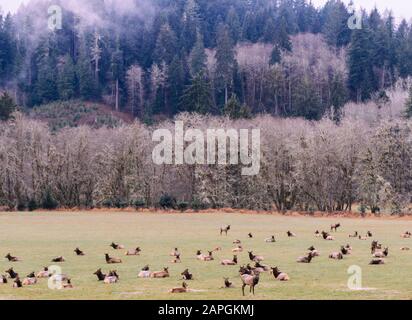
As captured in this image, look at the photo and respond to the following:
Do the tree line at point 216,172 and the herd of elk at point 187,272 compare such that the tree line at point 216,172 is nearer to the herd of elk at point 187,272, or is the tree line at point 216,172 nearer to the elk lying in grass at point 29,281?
the herd of elk at point 187,272

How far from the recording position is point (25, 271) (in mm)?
26953

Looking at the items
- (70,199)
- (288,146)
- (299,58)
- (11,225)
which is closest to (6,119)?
(70,199)

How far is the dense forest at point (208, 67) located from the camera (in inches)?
5989

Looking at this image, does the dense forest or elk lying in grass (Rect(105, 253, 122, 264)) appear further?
the dense forest

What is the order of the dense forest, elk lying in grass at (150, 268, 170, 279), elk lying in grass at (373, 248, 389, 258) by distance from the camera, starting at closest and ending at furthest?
elk lying in grass at (150, 268, 170, 279)
elk lying in grass at (373, 248, 389, 258)
the dense forest

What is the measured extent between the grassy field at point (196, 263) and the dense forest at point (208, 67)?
87.5m

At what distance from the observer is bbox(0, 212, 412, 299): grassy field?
21.2m

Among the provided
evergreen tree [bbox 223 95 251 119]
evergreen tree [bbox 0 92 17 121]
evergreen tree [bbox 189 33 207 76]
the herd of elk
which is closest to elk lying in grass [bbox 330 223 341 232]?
the herd of elk

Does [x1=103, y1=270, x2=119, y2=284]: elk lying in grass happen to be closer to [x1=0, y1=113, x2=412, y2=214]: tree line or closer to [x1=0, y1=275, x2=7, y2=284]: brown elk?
[x1=0, y1=275, x2=7, y2=284]: brown elk

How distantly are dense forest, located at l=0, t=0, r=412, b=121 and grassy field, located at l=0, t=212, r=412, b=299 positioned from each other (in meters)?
87.5

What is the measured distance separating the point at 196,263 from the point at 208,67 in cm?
14171

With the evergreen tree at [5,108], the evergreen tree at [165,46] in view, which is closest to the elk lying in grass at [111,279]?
the evergreen tree at [5,108]

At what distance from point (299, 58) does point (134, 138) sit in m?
89.9

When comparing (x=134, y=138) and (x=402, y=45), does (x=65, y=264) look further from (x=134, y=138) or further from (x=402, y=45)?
(x=402, y=45)
